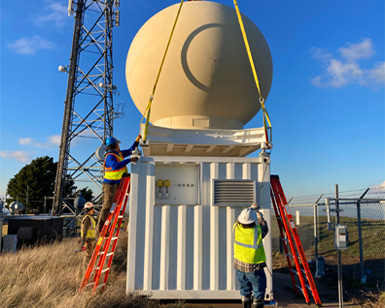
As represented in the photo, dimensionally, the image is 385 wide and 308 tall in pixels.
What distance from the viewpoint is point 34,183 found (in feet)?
110

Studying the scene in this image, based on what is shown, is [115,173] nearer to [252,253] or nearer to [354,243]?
[252,253]

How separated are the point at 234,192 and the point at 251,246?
130 centimetres

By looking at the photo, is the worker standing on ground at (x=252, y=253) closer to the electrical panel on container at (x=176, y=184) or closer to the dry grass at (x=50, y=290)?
the electrical panel on container at (x=176, y=184)

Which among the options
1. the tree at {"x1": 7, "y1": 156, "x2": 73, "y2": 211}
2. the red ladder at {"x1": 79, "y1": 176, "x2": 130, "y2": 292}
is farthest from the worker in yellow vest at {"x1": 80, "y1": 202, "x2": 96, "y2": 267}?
the tree at {"x1": 7, "y1": 156, "x2": 73, "y2": 211}

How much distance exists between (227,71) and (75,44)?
1695 centimetres

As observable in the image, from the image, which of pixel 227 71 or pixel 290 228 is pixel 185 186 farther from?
pixel 227 71

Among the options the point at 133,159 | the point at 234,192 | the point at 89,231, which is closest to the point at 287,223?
the point at 234,192

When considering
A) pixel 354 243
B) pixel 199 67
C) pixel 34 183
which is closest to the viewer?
pixel 199 67

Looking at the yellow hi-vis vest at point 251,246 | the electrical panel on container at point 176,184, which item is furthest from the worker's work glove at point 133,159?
the yellow hi-vis vest at point 251,246

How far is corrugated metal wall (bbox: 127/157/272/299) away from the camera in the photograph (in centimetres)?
521

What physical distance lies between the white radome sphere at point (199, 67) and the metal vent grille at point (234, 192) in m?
1.68

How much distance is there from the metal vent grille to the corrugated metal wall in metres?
0.09

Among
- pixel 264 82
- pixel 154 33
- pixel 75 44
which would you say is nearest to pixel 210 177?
pixel 264 82

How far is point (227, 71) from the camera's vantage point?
21.1ft
